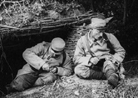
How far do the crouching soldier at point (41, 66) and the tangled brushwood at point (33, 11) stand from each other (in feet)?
2.54

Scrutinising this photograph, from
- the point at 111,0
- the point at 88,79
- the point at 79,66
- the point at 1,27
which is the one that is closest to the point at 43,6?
the point at 1,27

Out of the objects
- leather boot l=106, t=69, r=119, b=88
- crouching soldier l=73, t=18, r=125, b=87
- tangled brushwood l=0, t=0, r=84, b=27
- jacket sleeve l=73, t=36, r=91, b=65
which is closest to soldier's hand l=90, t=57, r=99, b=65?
crouching soldier l=73, t=18, r=125, b=87

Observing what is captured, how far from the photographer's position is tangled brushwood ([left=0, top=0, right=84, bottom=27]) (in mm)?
5746

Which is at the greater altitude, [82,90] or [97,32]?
[97,32]

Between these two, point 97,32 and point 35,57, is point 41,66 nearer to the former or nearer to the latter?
point 35,57

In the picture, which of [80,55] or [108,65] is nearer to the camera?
[108,65]

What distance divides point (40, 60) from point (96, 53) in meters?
1.55

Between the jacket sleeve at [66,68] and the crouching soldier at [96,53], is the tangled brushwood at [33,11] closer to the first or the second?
the crouching soldier at [96,53]

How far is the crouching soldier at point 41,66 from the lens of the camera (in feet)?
19.0

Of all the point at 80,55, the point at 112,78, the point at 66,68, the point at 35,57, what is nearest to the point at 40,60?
the point at 35,57

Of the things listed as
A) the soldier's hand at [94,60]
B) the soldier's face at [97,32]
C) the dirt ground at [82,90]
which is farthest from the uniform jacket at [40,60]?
the soldier's face at [97,32]

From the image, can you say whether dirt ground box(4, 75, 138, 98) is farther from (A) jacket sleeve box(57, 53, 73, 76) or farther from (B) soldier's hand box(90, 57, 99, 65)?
(B) soldier's hand box(90, 57, 99, 65)

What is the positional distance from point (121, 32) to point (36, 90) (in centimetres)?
438

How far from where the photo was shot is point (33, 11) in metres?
6.14
